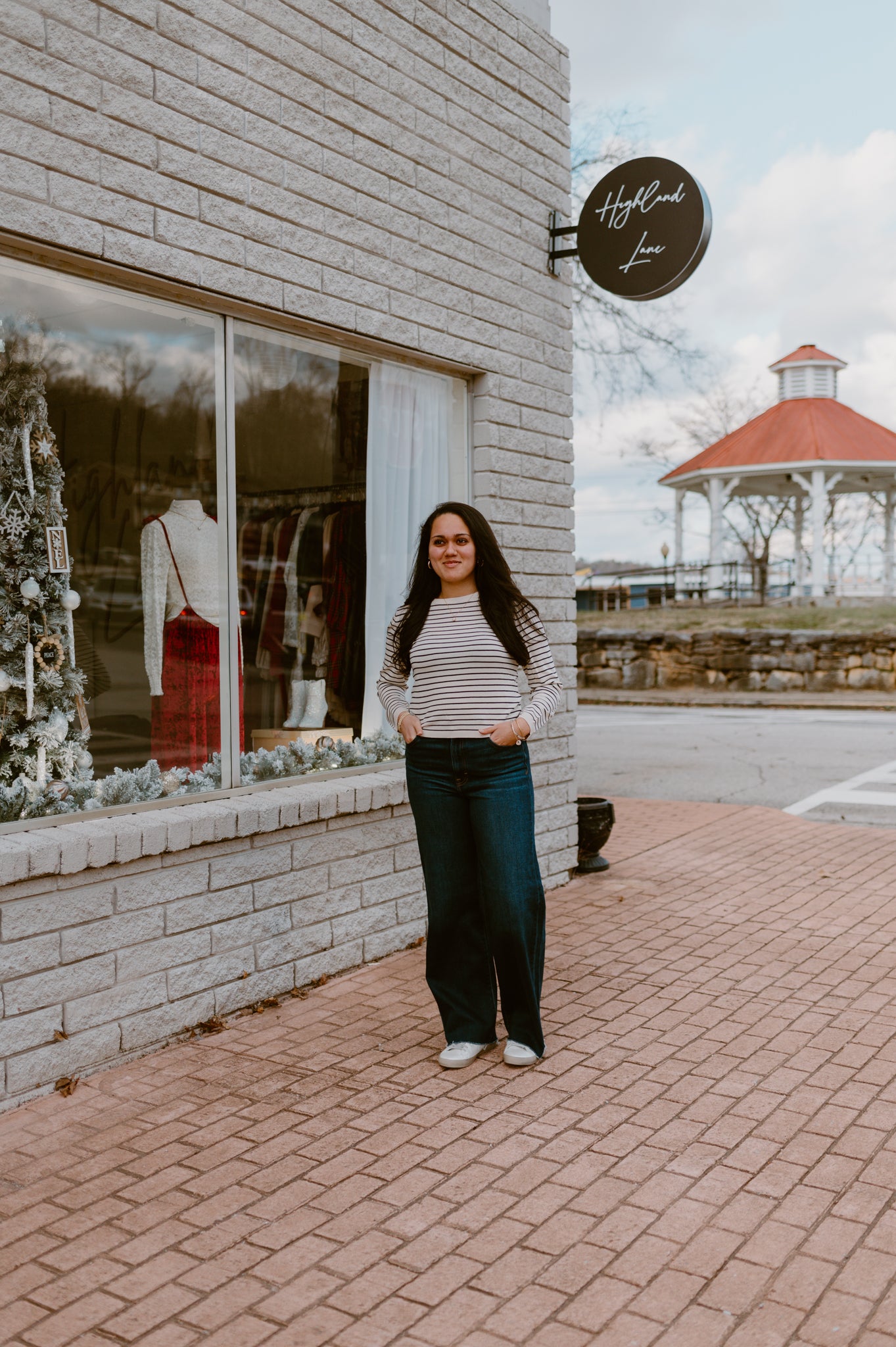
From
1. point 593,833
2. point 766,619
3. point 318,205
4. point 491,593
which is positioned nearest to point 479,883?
point 491,593

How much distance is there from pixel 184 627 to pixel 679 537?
1122 inches

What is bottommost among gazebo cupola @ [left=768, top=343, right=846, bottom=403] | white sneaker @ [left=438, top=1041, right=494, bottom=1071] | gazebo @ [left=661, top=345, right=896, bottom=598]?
white sneaker @ [left=438, top=1041, right=494, bottom=1071]

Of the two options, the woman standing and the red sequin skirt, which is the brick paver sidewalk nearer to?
the woman standing

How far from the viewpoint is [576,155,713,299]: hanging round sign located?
6.14 m

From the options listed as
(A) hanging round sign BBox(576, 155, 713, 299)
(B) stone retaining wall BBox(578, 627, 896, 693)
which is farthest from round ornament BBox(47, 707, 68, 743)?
(B) stone retaining wall BBox(578, 627, 896, 693)

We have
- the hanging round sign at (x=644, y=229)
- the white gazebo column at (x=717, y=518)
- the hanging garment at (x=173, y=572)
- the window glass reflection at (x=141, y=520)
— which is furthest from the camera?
the white gazebo column at (x=717, y=518)

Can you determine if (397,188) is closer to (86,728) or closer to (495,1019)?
(86,728)

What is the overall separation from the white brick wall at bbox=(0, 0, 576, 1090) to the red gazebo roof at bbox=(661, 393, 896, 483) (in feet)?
75.1

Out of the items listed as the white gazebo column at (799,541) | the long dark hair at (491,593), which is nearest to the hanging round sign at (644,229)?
the long dark hair at (491,593)

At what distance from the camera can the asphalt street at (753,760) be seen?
1084 centimetres

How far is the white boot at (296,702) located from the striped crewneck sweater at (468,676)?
1.29 metres

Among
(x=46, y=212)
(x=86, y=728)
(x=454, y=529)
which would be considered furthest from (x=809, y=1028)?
(x=46, y=212)

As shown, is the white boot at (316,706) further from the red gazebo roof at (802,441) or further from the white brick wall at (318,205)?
the red gazebo roof at (802,441)

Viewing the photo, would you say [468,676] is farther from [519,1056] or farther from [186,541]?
[186,541]
